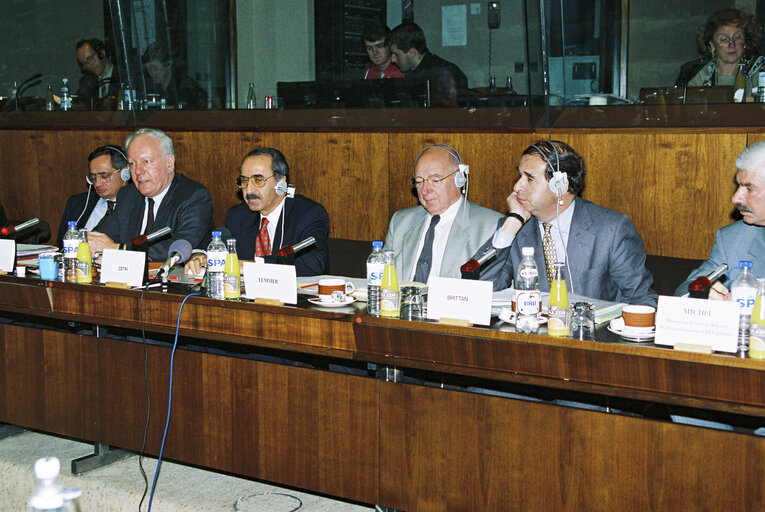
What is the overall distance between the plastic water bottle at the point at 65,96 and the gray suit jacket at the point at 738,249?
4294 mm

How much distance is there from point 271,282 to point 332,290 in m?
0.18

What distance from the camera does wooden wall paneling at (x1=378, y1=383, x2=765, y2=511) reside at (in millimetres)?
1788

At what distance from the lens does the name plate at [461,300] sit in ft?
6.86

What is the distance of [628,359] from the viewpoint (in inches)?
73.2

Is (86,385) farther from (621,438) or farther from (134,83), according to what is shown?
(134,83)

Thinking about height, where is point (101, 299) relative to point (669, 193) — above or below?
below

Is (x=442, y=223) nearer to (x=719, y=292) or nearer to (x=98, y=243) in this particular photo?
(x=719, y=292)

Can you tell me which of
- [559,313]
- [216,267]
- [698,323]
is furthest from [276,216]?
[698,323]

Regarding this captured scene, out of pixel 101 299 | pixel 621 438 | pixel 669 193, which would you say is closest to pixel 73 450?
pixel 101 299

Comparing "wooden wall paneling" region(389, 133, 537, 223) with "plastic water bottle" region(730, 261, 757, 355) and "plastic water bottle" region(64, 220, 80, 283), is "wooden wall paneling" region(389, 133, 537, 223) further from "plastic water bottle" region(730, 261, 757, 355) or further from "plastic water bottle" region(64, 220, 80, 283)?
"plastic water bottle" region(730, 261, 757, 355)

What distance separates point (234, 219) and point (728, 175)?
206 centimetres

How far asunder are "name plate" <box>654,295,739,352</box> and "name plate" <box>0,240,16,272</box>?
227 centimetres


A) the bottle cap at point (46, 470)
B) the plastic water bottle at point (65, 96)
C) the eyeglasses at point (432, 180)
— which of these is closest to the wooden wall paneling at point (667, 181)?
the eyeglasses at point (432, 180)

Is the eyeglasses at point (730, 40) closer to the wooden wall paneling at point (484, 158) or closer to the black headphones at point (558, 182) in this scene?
the wooden wall paneling at point (484, 158)
